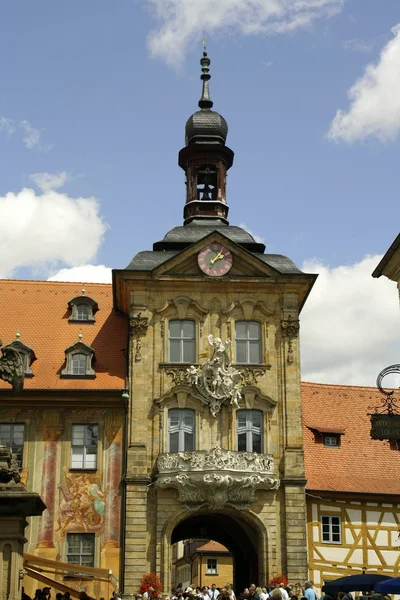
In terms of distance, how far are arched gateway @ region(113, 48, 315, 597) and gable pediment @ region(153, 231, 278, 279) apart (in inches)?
1.6

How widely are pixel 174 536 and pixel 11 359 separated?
91.5 feet

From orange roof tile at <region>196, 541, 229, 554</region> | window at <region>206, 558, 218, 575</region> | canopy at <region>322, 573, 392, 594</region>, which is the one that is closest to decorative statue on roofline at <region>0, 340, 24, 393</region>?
canopy at <region>322, 573, 392, 594</region>

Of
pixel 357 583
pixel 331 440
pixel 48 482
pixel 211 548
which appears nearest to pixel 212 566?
pixel 211 548

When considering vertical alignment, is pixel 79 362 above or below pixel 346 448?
above

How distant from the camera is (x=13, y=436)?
121ft

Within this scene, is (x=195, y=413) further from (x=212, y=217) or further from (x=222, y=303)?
(x=212, y=217)

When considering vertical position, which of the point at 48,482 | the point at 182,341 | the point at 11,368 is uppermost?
the point at 182,341

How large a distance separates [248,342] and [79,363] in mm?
6813

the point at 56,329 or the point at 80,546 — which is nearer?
the point at 80,546

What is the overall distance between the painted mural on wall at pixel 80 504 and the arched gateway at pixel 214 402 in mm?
1148

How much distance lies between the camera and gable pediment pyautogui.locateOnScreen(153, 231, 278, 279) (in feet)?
127

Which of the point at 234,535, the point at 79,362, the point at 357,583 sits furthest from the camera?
the point at 234,535

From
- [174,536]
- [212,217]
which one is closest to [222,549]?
[174,536]

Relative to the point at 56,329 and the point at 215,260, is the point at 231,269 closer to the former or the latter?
the point at 215,260
